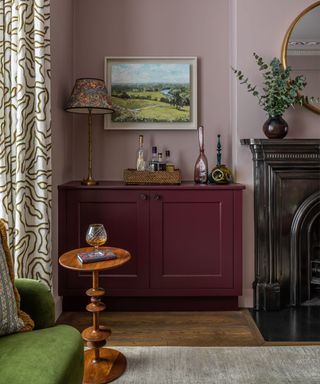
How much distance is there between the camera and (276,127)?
2857mm

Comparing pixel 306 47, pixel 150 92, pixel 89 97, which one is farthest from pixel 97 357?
pixel 306 47

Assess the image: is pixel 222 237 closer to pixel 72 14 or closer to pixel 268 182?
pixel 268 182

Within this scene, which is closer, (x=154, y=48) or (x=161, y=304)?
(x=161, y=304)

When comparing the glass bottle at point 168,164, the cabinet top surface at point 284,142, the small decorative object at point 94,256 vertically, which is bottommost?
the small decorative object at point 94,256

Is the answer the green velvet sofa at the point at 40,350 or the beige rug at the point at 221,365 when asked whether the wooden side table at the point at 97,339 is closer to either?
the beige rug at the point at 221,365

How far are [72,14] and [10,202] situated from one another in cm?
183

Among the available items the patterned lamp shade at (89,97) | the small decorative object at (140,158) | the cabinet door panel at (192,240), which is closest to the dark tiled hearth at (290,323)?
the cabinet door panel at (192,240)

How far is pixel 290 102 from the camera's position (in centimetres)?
282

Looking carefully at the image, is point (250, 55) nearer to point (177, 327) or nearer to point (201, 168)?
point (201, 168)

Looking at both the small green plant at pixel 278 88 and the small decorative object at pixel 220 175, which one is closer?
the small green plant at pixel 278 88

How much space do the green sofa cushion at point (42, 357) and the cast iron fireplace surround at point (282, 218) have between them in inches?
70.7

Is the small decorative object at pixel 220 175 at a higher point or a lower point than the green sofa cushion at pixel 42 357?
higher

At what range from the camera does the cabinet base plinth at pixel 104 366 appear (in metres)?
1.97

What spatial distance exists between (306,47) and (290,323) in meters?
2.04
